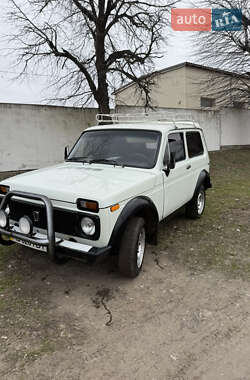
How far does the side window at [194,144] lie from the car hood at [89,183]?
6.10ft

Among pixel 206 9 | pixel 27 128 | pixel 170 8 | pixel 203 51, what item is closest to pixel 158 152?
pixel 27 128

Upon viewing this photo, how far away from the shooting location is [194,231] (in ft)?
17.8

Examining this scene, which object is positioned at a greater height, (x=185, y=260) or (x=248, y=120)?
(x=248, y=120)

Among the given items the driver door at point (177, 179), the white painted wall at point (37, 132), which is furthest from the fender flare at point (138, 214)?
the white painted wall at point (37, 132)

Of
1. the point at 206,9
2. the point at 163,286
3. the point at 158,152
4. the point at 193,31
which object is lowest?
the point at 163,286

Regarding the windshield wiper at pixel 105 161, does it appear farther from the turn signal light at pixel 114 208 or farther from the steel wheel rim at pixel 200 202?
the steel wheel rim at pixel 200 202

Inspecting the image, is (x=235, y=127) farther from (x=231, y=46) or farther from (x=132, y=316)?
(x=132, y=316)

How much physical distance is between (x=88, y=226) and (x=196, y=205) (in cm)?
339

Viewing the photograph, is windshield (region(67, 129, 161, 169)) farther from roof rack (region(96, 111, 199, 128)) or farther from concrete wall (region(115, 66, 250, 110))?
concrete wall (region(115, 66, 250, 110))

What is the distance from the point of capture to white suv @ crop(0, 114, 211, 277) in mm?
3025

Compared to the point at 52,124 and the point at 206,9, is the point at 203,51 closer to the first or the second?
the point at 206,9

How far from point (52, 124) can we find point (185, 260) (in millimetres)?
9227

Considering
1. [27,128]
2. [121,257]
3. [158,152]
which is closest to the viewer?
[121,257]

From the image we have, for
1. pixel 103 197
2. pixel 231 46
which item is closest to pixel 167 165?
pixel 103 197
